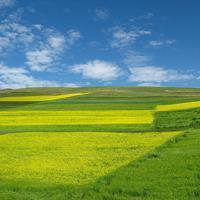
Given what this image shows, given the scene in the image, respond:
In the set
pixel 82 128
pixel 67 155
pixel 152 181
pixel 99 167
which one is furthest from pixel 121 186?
pixel 82 128

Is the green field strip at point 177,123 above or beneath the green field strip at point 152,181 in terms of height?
above

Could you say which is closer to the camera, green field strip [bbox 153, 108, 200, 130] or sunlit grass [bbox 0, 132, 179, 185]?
sunlit grass [bbox 0, 132, 179, 185]

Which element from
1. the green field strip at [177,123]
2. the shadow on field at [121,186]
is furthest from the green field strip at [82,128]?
the shadow on field at [121,186]

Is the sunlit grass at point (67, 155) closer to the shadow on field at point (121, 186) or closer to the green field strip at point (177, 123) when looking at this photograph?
the shadow on field at point (121, 186)

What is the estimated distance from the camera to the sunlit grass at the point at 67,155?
17203 millimetres

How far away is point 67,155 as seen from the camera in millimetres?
22203

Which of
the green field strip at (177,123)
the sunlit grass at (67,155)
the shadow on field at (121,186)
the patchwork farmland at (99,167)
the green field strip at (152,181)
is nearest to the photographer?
the green field strip at (152,181)

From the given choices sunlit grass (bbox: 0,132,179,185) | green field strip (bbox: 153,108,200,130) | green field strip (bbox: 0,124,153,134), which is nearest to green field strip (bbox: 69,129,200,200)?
sunlit grass (bbox: 0,132,179,185)

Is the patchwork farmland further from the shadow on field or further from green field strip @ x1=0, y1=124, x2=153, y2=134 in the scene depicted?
green field strip @ x1=0, y1=124, x2=153, y2=134

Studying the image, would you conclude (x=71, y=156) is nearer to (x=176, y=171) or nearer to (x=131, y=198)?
(x=176, y=171)

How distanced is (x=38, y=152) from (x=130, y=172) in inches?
365

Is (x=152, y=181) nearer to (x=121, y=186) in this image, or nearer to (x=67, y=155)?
(x=121, y=186)

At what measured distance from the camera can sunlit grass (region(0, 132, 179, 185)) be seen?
17.2 metres

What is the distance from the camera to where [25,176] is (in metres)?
17.2
